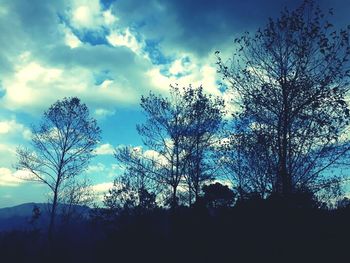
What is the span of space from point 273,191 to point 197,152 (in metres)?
9.60

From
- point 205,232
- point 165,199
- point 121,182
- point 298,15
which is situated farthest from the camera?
point 121,182

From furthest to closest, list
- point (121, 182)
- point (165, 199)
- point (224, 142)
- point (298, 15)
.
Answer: point (121, 182)
point (165, 199)
point (224, 142)
point (298, 15)

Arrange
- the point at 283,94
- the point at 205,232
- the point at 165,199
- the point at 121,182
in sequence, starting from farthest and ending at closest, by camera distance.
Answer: the point at 121,182, the point at 165,199, the point at 205,232, the point at 283,94

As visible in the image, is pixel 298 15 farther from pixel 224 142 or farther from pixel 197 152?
pixel 197 152

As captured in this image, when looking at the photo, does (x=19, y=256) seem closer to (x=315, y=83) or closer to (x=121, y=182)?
(x=121, y=182)

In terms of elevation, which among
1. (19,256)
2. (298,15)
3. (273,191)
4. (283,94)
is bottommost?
(19,256)

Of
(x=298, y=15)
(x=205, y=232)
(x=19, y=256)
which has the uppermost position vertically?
(x=298, y=15)

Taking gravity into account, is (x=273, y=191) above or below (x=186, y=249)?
above

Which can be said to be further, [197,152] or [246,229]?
[197,152]

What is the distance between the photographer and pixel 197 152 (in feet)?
79.7

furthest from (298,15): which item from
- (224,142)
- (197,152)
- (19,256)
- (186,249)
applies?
(19,256)

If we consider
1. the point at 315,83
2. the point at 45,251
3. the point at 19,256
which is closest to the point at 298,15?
the point at 315,83

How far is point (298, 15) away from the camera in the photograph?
13.8m

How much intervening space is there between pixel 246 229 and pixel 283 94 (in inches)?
334
